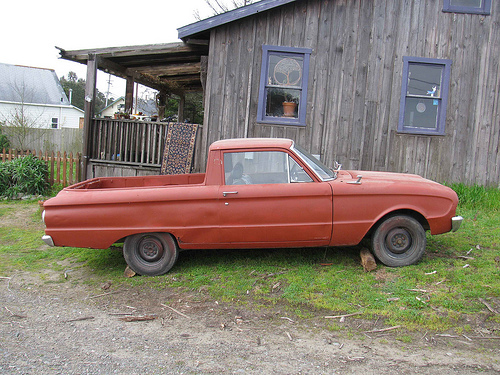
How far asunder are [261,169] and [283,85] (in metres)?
4.44

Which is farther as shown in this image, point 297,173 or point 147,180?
point 147,180

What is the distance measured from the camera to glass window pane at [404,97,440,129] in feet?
29.8

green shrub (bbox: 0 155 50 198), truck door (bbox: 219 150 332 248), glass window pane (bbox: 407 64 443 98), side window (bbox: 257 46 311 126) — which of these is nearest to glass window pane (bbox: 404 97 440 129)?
glass window pane (bbox: 407 64 443 98)

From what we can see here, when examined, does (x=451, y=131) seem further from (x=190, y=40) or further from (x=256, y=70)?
(x=190, y=40)

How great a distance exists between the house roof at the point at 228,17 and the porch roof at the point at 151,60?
57 centimetres

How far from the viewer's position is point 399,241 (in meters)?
5.09

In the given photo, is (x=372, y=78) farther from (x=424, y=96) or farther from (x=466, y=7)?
(x=466, y=7)

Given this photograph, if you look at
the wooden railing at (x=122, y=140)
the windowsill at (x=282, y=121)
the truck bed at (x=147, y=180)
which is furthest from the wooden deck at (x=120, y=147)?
the truck bed at (x=147, y=180)

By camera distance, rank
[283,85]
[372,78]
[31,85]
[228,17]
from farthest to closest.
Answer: [31,85] → [283,85] → [372,78] → [228,17]

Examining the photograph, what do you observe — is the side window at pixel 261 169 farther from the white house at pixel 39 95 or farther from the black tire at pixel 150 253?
the white house at pixel 39 95

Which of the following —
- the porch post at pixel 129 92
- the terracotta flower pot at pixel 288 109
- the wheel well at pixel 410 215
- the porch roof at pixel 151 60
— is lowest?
the wheel well at pixel 410 215

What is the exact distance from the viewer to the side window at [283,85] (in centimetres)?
902

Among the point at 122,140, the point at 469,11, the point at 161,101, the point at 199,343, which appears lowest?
the point at 199,343

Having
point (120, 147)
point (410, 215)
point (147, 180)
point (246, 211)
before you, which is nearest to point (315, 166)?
point (246, 211)
